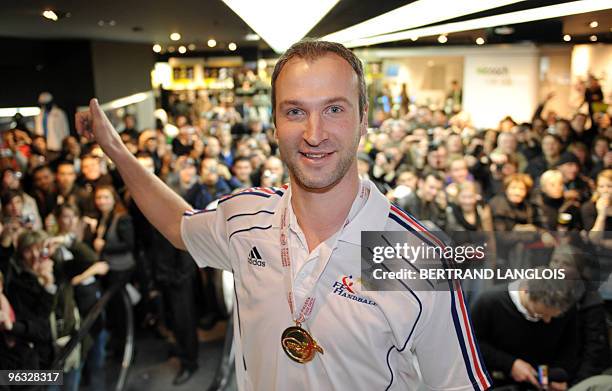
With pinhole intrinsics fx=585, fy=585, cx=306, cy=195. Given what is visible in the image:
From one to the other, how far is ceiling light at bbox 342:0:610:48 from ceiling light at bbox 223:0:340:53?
48 cm

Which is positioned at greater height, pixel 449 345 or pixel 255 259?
pixel 255 259

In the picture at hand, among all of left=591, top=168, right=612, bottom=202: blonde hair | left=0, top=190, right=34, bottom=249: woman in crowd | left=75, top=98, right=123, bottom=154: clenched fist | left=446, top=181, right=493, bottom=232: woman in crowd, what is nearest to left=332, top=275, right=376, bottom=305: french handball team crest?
left=75, top=98, right=123, bottom=154: clenched fist

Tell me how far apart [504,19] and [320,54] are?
107 centimetres

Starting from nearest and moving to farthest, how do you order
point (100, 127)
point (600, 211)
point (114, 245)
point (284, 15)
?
1. point (100, 127)
2. point (284, 15)
3. point (600, 211)
4. point (114, 245)

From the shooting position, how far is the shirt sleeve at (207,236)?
123 centimetres

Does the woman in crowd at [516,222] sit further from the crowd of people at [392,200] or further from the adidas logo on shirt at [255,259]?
the adidas logo on shirt at [255,259]

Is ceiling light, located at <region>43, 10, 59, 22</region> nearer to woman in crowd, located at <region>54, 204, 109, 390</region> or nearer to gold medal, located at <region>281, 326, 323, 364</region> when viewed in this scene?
woman in crowd, located at <region>54, 204, 109, 390</region>

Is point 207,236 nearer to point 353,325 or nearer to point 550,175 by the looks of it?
point 353,325

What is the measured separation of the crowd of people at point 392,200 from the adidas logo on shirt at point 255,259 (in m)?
0.76

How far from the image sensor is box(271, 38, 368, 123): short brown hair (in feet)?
3.20

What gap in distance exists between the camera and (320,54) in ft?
3.19

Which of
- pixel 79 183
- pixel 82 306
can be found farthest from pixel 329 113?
pixel 79 183

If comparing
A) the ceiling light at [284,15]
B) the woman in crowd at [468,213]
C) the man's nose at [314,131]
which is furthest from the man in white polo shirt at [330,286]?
the woman in crowd at [468,213]

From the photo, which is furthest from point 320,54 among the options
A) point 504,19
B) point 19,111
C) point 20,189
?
point 20,189
